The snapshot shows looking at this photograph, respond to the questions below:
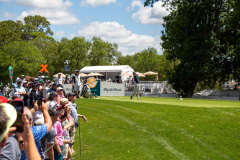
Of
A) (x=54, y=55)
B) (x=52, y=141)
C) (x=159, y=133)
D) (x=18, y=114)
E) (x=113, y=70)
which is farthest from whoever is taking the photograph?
(x=54, y=55)

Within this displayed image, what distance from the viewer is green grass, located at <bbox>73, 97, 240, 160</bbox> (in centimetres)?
1105

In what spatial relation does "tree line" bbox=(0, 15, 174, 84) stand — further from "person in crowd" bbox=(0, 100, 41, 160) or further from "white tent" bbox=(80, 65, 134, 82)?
"person in crowd" bbox=(0, 100, 41, 160)

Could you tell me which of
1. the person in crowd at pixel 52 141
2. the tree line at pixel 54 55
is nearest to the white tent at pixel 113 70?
the tree line at pixel 54 55

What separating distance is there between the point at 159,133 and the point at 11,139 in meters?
10.7

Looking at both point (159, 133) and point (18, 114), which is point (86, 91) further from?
point (18, 114)

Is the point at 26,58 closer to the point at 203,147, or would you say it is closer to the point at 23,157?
the point at 203,147

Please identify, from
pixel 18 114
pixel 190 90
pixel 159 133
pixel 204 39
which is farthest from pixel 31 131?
pixel 190 90

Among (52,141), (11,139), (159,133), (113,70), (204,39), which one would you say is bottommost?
(159,133)

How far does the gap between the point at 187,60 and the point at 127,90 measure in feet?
28.5

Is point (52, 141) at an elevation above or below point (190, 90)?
below

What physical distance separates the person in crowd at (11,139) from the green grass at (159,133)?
24.1 ft

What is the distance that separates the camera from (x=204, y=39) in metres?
34.0

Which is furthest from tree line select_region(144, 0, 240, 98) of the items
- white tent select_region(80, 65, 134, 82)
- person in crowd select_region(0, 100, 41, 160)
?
person in crowd select_region(0, 100, 41, 160)

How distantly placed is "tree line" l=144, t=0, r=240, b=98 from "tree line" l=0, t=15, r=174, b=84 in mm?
18711
